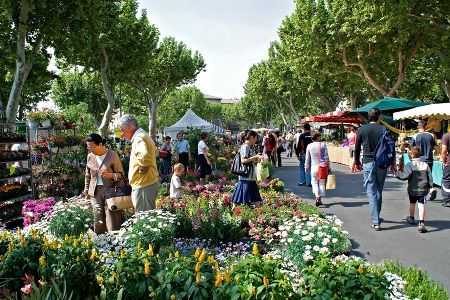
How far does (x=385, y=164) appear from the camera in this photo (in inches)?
291

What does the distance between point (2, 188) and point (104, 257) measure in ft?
19.9

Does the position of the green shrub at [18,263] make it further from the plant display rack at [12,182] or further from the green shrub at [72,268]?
the plant display rack at [12,182]

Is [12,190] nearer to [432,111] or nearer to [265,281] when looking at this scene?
[265,281]

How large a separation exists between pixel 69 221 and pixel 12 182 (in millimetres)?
4857

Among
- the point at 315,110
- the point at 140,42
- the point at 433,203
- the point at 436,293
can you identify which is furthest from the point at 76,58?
the point at 315,110

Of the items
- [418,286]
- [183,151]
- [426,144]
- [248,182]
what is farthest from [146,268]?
[183,151]

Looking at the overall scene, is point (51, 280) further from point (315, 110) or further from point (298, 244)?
point (315, 110)

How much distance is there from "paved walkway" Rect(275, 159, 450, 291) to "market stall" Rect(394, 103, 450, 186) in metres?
1.00

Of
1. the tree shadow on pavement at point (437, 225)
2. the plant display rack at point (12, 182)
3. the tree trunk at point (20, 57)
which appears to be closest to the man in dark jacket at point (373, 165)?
the tree shadow on pavement at point (437, 225)

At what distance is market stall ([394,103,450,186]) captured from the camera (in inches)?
457

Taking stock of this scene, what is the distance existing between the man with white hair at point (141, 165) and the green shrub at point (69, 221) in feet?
3.56

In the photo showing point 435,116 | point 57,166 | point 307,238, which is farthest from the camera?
point 435,116

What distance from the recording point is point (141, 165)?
223 inches

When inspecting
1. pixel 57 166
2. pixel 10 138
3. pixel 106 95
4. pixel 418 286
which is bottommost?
pixel 418 286
